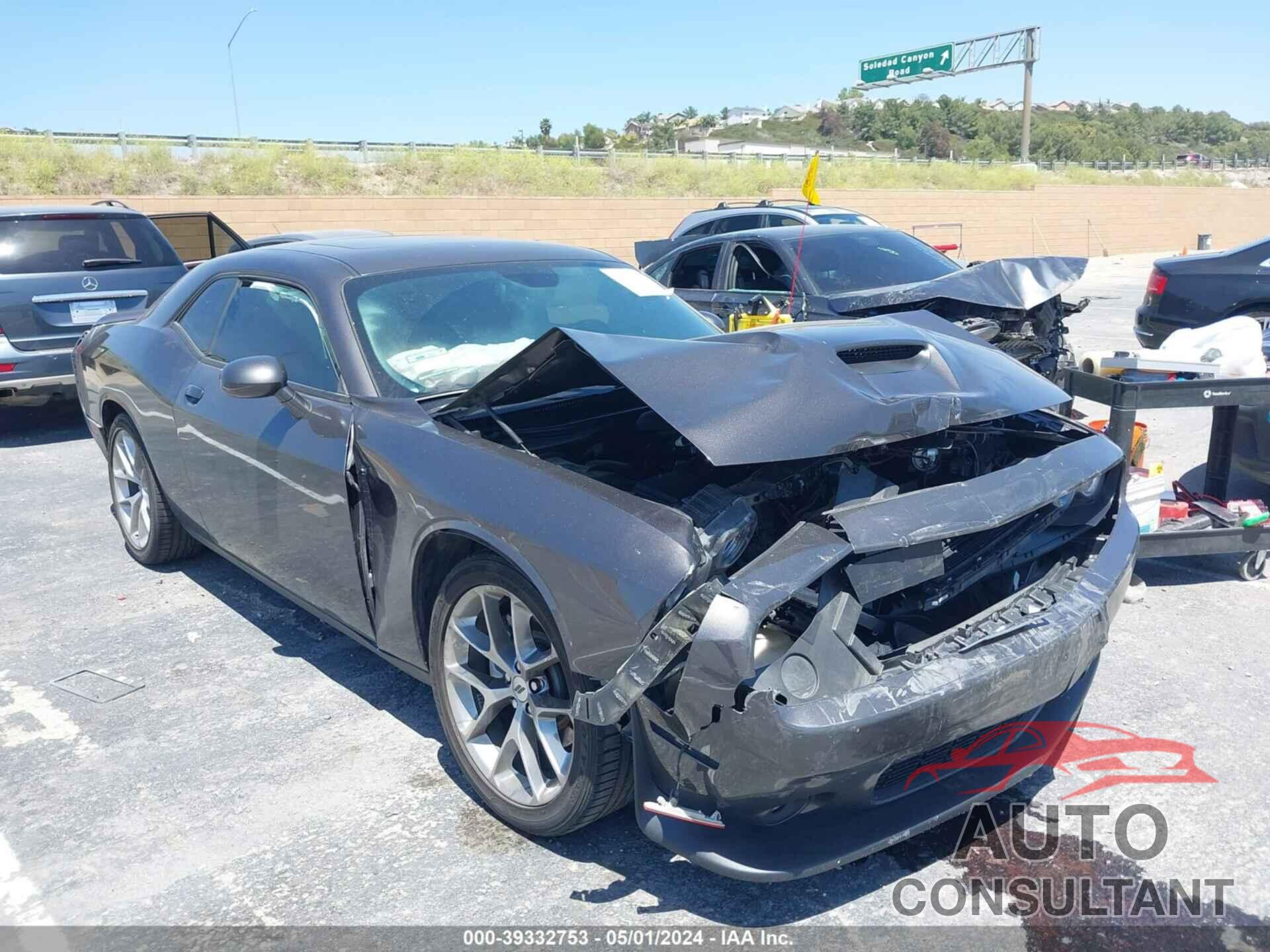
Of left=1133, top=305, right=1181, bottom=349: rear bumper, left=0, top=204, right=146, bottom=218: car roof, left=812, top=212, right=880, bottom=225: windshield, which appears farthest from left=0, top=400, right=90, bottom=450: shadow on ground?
left=1133, top=305, right=1181, bottom=349: rear bumper

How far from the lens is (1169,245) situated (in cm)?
3434

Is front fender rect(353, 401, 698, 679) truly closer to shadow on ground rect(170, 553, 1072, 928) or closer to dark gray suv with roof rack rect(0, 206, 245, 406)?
shadow on ground rect(170, 553, 1072, 928)

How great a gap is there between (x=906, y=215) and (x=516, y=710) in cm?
2736

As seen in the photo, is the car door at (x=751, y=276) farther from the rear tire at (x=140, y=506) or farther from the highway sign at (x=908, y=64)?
the highway sign at (x=908, y=64)

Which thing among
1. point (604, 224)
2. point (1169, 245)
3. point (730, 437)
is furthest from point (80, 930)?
point (1169, 245)

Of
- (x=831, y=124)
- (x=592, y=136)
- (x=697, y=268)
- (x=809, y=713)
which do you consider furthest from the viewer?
(x=831, y=124)

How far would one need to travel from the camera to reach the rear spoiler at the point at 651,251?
10.5 meters

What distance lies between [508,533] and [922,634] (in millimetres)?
1181

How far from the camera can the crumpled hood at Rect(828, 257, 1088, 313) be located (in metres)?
7.09

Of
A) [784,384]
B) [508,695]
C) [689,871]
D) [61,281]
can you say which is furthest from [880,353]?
[61,281]

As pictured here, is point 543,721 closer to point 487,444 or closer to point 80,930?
point 487,444

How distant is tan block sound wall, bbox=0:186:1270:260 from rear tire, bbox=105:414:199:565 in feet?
46.2

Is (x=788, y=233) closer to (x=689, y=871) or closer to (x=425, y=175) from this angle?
(x=689, y=871)

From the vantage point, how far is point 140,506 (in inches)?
212
